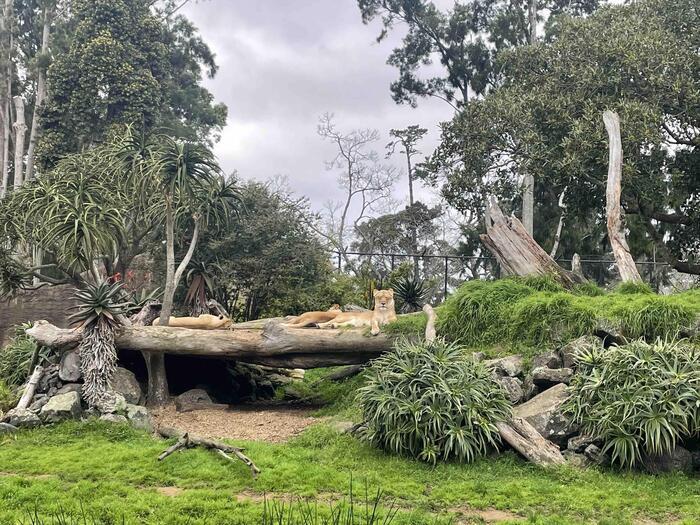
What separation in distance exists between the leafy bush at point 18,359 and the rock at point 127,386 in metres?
1.09

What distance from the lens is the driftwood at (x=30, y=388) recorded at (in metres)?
8.22

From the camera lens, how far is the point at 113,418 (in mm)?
7902

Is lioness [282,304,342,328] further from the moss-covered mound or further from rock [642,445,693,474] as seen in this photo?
rock [642,445,693,474]

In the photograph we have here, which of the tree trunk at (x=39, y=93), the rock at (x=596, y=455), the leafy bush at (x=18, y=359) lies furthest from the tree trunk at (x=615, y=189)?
the tree trunk at (x=39, y=93)

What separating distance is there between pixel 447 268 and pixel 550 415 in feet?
36.3

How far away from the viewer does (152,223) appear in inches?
534

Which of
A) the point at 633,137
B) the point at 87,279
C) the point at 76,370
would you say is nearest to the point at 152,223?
the point at 87,279

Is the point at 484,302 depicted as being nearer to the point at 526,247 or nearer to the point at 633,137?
the point at 526,247

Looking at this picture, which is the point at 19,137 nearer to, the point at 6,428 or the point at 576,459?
the point at 6,428

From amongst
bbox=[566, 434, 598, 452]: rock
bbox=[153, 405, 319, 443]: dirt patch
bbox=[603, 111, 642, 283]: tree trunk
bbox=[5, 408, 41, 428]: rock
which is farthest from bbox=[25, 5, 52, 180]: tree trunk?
bbox=[566, 434, 598, 452]: rock

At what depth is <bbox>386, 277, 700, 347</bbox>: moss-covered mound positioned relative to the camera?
312 inches

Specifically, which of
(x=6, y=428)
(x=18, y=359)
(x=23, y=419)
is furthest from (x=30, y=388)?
(x=18, y=359)

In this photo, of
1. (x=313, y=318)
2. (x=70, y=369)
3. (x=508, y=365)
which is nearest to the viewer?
(x=508, y=365)

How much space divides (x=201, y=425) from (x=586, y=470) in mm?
5239
